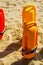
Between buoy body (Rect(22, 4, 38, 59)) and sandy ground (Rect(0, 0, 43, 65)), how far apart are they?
15 cm

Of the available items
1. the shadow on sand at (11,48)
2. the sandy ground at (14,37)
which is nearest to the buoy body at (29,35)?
the sandy ground at (14,37)

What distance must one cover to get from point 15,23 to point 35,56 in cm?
84

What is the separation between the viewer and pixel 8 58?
8.72 ft

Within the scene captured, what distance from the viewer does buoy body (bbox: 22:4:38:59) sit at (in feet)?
7.97

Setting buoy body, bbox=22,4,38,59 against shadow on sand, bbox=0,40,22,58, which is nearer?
buoy body, bbox=22,4,38,59

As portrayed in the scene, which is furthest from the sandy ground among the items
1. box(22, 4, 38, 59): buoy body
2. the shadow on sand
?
box(22, 4, 38, 59): buoy body

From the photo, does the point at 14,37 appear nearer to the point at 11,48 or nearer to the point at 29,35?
the point at 11,48

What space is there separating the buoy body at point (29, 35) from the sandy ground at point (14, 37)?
15 centimetres

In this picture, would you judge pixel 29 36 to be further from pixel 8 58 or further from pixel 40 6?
pixel 40 6

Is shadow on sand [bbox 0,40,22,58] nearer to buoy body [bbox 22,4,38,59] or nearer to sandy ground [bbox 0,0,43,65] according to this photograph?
sandy ground [bbox 0,0,43,65]

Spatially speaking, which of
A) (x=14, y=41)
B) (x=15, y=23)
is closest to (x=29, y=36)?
(x=14, y=41)

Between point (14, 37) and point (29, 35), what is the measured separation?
639mm

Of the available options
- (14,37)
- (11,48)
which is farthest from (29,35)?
(14,37)

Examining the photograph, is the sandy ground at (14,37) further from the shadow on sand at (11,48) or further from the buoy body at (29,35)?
the buoy body at (29,35)
